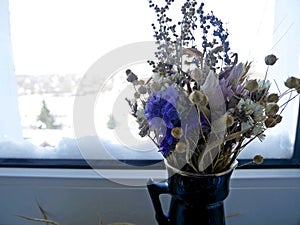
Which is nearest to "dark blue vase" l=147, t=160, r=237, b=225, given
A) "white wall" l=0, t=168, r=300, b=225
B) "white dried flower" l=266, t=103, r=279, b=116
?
"white dried flower" l=266, t=103, r=279, b=116

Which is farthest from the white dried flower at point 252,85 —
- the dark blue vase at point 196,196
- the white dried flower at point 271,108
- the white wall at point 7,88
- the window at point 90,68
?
the white wall at point 7,88

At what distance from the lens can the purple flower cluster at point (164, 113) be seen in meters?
0.50

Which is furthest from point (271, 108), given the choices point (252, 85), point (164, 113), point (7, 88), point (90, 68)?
point (7, 88)

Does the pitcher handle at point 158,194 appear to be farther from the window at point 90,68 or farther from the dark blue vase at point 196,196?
the window at point 90,68

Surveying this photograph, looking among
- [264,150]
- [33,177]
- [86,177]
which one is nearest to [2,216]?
[33,177]

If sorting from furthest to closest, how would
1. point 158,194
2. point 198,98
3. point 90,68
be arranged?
point 90,68 → point 158,194 → point 198,98

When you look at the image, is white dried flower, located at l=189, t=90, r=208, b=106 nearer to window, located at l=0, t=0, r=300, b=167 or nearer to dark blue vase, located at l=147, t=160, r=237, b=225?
dark blue vase, located at l=147, t=160, r=237, b=225

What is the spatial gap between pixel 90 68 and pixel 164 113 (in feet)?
1.21

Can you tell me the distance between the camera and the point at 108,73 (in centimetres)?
80

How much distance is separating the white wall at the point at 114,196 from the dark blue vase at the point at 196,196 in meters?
0.23

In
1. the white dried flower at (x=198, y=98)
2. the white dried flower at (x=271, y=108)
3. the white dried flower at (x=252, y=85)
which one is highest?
the white dried flower at (x=252, y=85)

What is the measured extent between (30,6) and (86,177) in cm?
46

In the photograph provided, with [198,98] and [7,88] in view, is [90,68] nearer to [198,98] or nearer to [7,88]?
[7,88]

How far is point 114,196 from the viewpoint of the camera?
0.85 metres
